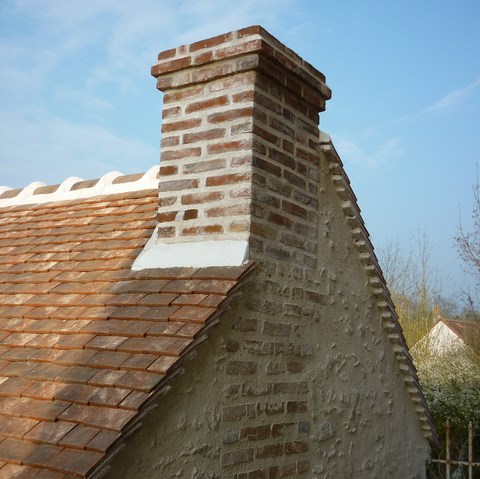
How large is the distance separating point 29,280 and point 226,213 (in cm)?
166

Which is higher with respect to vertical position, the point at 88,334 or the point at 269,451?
the point at 88,334

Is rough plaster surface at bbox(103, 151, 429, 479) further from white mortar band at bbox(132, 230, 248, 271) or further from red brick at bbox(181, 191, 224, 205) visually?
red brick at bbox(181, 191, 224, 205)

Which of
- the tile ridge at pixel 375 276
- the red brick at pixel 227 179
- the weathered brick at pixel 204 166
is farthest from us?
the tile ridge at pixel 375 276

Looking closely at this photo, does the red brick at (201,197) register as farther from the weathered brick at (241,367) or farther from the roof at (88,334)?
the weathered brick at (241,367)

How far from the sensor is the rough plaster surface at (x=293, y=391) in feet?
9.68

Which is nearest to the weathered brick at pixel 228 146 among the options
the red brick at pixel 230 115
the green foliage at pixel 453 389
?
the red brick at pixel 230 115

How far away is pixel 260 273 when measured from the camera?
3.52 m

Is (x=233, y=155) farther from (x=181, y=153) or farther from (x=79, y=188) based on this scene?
(x=79, y=188)

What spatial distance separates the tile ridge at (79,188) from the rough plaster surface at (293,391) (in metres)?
1.67

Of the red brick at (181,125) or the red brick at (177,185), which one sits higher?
the red brick at (181,125)

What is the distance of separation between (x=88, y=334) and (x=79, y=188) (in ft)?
9.16

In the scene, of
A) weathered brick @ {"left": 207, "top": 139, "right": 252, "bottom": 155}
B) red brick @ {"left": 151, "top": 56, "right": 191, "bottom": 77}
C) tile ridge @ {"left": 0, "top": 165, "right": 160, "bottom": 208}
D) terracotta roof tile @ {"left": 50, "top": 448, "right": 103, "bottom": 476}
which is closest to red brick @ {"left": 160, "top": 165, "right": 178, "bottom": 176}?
weathered brick @ {"left": 207, "top": 139, "right": 252, "bottom": 155}

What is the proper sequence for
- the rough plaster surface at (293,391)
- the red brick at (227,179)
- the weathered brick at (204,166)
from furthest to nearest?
the weathered brick at (204,166) → the red brick at (227,179) → the rough plaster surface at (293,391)

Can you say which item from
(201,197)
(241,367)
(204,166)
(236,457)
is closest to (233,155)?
(204,166)
